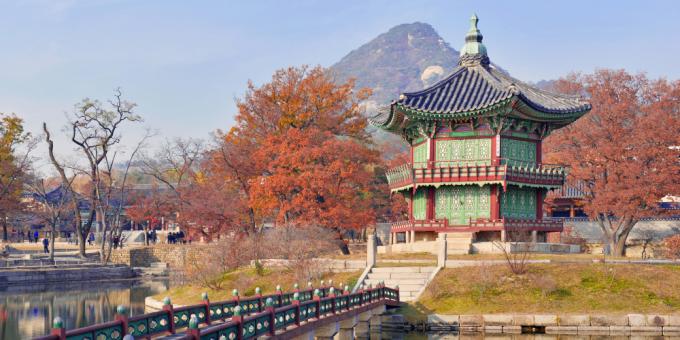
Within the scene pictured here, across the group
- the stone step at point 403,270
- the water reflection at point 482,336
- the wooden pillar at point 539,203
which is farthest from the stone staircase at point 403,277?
the wooden pillar at point 539,203

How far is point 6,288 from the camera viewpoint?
193 ft

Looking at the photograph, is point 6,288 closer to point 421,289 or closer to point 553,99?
point 421,289

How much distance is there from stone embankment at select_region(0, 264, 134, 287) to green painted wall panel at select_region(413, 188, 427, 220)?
97.0 feet

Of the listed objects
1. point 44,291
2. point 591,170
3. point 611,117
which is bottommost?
point 44,291

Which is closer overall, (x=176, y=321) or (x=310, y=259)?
(x=176, y=321)

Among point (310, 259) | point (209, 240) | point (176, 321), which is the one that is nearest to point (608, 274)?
point (310, 259)

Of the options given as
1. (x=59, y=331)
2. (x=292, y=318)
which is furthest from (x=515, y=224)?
(x=59, y=331)

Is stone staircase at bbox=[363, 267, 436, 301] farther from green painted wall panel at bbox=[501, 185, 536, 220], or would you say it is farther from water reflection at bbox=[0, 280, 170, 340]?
water reflection at bbox=[0, 280, 170, 340]

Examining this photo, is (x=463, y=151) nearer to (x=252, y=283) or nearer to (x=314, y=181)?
(x=314, y=181)

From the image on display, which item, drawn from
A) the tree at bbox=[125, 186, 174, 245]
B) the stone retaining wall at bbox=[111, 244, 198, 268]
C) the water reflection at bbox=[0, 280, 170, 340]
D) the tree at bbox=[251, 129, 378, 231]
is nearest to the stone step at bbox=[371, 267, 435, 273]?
the tree at bbox=[251, 129, 378, 231]

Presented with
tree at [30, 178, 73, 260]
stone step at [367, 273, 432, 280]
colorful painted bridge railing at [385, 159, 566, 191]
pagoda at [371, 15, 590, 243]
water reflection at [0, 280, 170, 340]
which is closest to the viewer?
water reflection at [0, 280, 170, 340]

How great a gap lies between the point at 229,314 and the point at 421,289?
15.7 metres

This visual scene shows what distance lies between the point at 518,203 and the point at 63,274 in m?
36.5

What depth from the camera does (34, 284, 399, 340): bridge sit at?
15.8m
